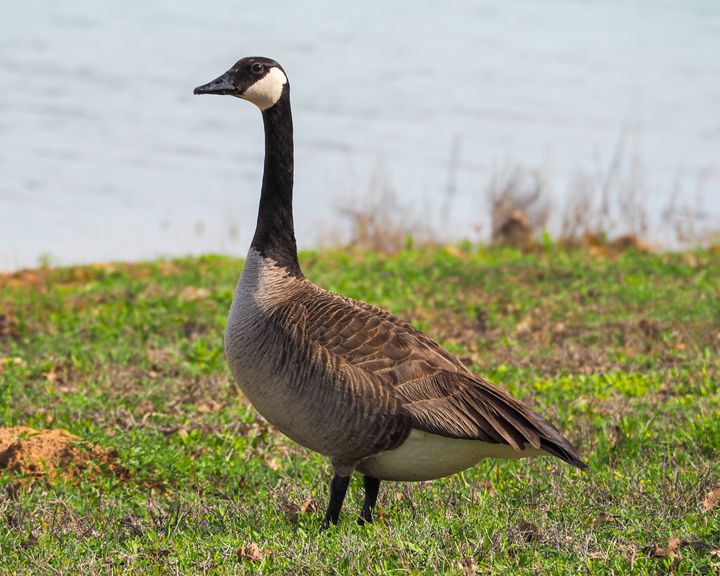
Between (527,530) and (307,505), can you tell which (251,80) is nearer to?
(307,505)

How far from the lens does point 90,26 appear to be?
99.3 ft

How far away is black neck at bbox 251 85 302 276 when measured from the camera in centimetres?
594

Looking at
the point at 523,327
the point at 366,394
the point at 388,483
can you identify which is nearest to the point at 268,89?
the point at 366,394

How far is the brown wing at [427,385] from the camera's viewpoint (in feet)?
17.3

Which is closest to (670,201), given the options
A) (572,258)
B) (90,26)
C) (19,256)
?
(572,258)

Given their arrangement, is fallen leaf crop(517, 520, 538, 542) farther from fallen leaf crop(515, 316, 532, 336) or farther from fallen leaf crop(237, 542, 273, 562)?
fallen leaf crop(515, 316, 532, 336)

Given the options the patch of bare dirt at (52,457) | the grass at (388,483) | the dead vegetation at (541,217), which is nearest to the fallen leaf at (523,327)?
the grass at (388,483)

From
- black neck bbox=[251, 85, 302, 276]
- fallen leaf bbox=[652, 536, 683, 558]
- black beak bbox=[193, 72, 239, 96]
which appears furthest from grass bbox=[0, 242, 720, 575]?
black beak bbox=[193, 72, 239, 96]

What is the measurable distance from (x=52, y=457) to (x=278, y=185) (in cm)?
205

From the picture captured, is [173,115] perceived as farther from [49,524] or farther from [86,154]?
[49,524]

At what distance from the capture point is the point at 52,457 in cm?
653

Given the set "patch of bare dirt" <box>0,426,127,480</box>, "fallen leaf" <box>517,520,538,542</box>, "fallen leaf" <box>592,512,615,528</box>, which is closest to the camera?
"fallen leaf" <box>517,520,538,542</box>

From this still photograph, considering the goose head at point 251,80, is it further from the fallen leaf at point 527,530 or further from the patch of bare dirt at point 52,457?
the fallen leaf at point 527,530

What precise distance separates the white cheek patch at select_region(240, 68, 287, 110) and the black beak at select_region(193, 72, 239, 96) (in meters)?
0.07
